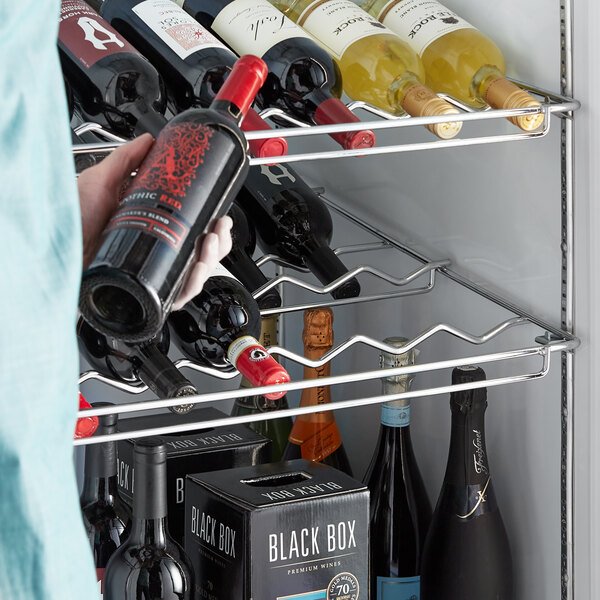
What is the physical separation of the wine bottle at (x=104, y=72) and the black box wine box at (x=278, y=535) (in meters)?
0.37

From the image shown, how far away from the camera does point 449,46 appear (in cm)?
102

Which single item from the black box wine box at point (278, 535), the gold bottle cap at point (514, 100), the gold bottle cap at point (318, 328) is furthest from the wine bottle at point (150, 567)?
the gold bottle cap at point (514, 100)

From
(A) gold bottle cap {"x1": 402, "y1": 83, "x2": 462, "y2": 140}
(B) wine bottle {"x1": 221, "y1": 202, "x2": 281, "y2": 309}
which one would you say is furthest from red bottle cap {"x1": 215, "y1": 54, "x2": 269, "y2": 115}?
(B) wine bottle {"x1": 221, "y1": 202, "x2": 281, "y2": 309}

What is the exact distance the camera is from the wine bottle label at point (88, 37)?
2.96ft

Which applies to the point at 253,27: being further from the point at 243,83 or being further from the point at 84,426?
the point at 84,426

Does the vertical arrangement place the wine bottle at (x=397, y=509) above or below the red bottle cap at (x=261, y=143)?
below

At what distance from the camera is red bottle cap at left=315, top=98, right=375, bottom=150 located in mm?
872

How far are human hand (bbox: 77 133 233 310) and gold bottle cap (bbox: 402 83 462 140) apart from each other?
26 cm

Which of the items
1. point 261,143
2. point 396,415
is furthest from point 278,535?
point 261,143

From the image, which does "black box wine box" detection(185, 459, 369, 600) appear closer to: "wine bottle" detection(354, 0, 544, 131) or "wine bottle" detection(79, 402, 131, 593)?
"wine bottle" detection(79, 402, 131, 593)

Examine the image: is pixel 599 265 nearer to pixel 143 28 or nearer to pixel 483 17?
pixel 483 17

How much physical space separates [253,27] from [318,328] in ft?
1.16

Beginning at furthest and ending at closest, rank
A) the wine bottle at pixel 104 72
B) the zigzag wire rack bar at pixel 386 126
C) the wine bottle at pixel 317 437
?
the wine bottle at pixel 317 437 → the wine bottle at pixel 104 72 → the zigzag wire rack bar at pixel 386 126

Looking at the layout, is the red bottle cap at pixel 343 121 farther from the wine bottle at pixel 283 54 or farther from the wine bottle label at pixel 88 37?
the wine bottle label at pixel 88 37
